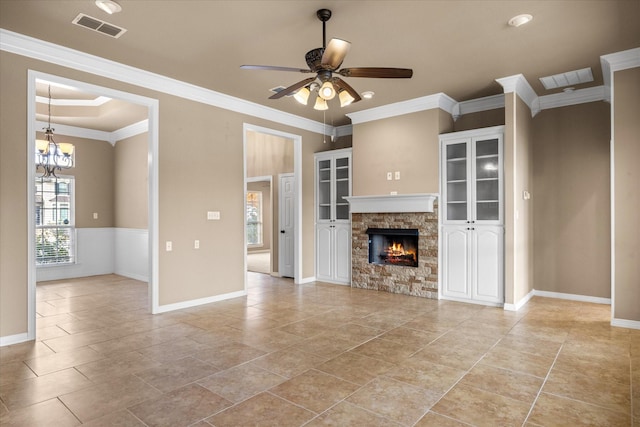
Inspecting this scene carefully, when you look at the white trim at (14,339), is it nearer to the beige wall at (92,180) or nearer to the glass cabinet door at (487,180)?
the beige wall at (92,180)

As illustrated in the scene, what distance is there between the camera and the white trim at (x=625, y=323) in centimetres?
419

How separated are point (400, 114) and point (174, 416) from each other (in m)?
5.09

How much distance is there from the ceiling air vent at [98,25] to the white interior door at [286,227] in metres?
4.33

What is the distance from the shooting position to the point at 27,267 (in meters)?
3.86

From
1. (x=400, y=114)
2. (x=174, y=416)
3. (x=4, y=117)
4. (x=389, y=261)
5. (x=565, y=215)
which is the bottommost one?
(x=174, y=416)

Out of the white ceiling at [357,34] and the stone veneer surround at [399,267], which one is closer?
the white ceiling at [357,34]

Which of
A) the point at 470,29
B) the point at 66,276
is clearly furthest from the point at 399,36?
the point at 66,276

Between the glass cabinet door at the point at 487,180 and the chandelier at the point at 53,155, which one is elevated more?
the chandelier at the point at 53,155

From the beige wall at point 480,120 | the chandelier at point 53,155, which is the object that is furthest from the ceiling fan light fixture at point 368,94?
the chandelier at point 53,155

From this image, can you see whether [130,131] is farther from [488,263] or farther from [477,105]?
[488,263]

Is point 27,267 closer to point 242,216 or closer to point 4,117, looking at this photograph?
point 4,117

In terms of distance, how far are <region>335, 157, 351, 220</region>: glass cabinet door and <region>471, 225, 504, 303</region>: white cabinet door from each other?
7.53 feet

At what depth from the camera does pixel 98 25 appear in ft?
11.6

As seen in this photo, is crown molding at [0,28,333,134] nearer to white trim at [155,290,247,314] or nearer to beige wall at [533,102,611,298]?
white trim at [155,290,247,314]
